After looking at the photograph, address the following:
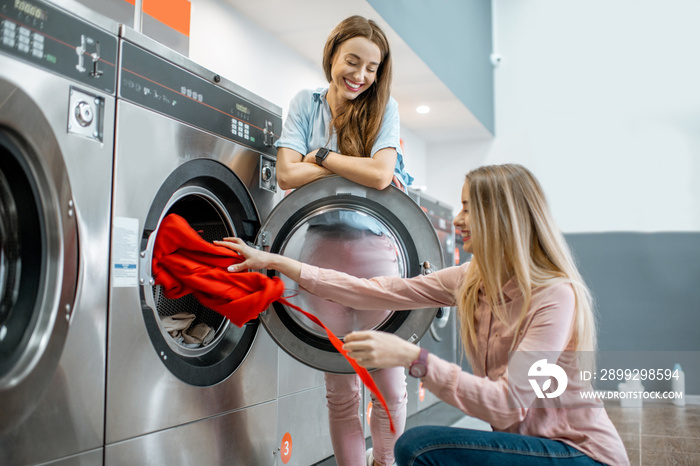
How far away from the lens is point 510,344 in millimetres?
1364

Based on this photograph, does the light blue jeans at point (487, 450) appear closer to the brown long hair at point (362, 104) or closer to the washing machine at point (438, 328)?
the brown long hair at point (362, 104)

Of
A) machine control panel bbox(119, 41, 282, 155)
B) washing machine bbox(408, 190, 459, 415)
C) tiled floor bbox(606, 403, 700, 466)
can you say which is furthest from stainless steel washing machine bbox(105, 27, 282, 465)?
tiled floor bbox(606, 403, 700, 466)

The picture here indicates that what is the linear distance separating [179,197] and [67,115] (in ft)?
1.27

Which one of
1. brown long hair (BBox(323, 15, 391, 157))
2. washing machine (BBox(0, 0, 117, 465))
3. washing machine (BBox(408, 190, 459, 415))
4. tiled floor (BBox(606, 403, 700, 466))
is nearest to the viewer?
washing machine (BBox(0, 0, 117, 465))

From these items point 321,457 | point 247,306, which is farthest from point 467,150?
point 247,306

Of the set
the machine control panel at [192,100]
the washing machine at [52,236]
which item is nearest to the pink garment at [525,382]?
the washing machine at [52,236]

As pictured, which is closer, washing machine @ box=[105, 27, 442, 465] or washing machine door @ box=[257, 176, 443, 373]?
washing machine @ box=[105, 27, 442, 465]

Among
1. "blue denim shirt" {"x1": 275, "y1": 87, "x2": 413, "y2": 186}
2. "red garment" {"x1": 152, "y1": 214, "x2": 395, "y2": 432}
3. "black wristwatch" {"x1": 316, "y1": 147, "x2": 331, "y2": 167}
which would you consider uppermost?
"blue denim shirt" {"x1": 275, "y1": 87, "x2": 413, "y2": 186}

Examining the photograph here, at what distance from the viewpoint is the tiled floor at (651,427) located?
2.74 m

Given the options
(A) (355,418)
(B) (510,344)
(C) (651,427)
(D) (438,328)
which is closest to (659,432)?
(C) (651,427)

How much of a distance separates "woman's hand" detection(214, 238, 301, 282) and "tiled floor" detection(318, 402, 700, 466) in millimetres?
933

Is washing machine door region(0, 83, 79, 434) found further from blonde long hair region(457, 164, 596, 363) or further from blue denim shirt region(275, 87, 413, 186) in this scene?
blonde long hair region(457, 164, 596, 363)

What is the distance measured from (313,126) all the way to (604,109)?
371cm

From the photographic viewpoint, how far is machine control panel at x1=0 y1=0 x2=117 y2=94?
1.08m
